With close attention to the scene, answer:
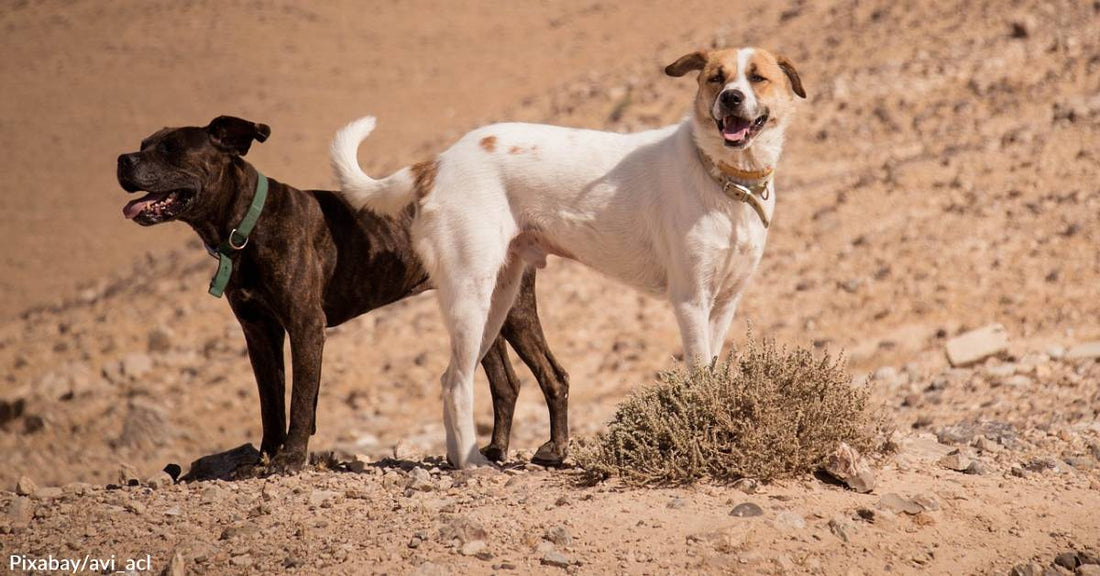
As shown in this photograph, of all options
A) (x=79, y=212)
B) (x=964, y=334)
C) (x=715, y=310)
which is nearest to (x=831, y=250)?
(x=964, y=334)

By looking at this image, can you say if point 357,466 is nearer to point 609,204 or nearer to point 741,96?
point 609,204

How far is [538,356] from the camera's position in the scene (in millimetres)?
6992

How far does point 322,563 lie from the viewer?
4953 millimetres

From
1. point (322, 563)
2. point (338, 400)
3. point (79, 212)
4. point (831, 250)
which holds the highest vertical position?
point (79, 212)

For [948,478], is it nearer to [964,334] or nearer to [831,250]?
[964,334]

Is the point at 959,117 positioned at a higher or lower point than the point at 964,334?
higher

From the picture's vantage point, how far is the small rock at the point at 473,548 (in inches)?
196

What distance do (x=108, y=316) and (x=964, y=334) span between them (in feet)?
31.3

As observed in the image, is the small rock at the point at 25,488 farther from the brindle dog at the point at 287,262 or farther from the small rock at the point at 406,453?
the small rock at the point at 406,453

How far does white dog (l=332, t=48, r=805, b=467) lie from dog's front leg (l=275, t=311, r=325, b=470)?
2.18 feet

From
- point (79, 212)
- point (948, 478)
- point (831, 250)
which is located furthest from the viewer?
point (79, 212)

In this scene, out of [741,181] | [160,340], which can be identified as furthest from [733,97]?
[160,340]

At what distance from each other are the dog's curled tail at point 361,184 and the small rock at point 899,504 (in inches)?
111

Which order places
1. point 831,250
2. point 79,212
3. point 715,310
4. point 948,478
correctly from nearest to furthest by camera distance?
point 948,478 < point 715,310 < point 831,250 < point 79,212
